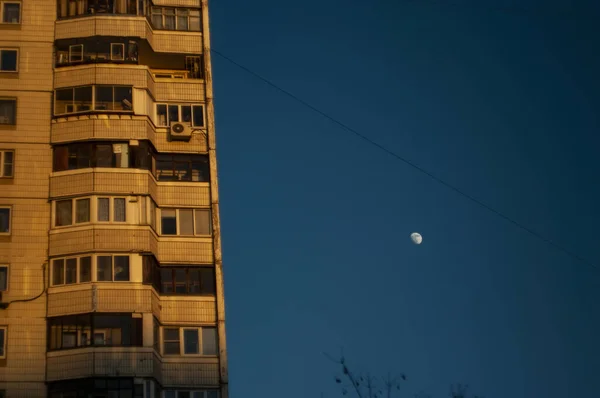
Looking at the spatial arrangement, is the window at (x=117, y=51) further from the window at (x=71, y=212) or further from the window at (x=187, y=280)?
the window at (x=187, y=280)

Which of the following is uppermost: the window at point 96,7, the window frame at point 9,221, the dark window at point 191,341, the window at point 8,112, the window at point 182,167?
the window at point 96,7

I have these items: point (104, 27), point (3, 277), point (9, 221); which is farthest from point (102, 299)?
point (104, 27)

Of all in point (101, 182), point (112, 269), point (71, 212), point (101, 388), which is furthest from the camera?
point (101, 182)

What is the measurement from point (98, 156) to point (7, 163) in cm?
400

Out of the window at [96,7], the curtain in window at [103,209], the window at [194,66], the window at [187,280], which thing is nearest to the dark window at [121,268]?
the curtain in window at [103,209]

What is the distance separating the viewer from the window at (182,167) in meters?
55.0

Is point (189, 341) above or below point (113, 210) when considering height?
below

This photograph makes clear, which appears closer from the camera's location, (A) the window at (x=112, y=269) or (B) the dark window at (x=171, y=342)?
(A) the window at (x=112, y=269)

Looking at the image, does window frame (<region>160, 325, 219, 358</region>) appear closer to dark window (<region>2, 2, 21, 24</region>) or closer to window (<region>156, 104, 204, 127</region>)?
window (<region>156, 104, 204, 127</region>)

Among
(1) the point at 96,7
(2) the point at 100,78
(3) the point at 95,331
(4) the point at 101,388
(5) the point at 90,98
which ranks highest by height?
(1) the point at 96,7

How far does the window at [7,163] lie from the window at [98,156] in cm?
182

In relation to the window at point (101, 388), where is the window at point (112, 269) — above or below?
above

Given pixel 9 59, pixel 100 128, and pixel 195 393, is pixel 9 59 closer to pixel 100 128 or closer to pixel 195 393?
pixel 100 128

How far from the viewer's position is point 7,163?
175 ft
